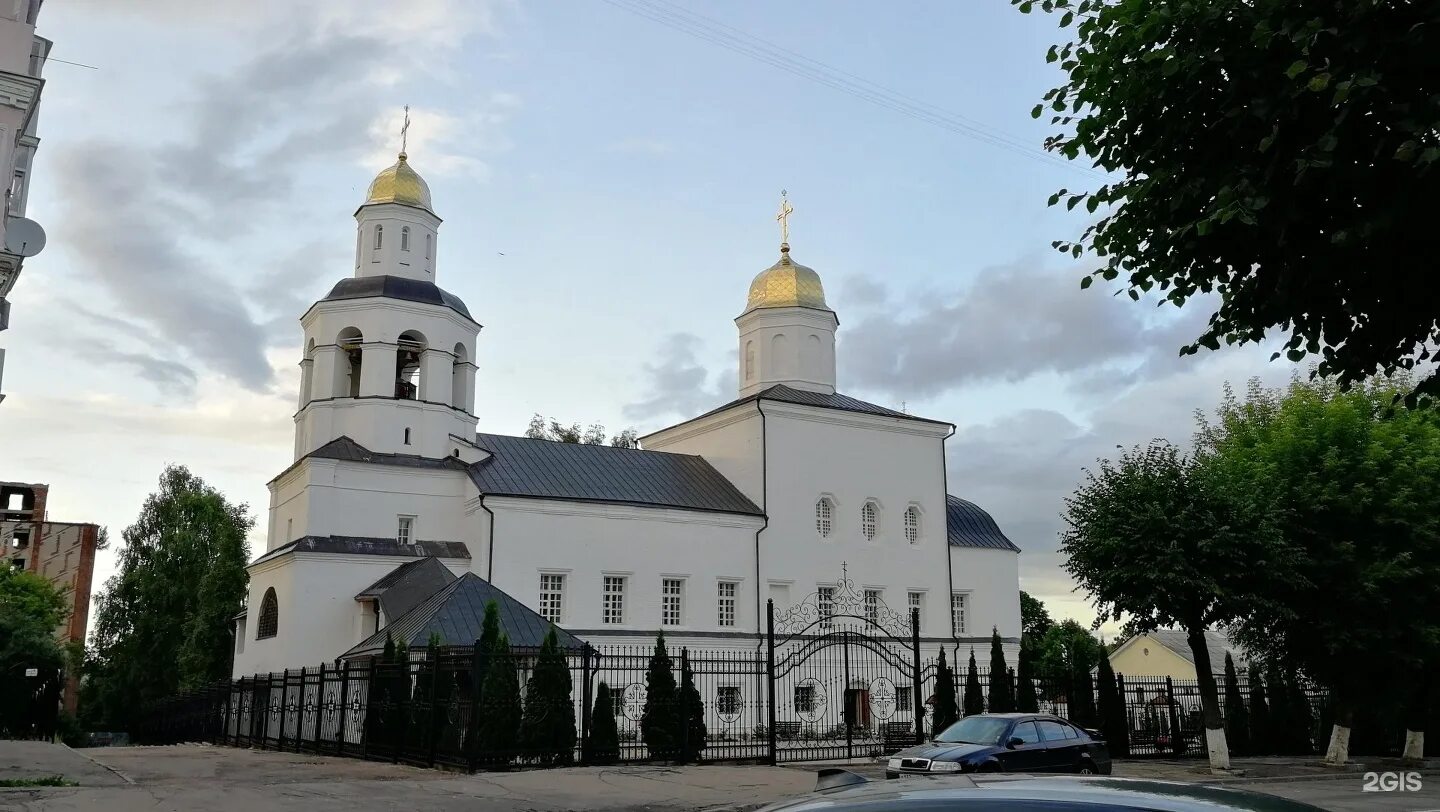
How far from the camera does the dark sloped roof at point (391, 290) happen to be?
34188 mm

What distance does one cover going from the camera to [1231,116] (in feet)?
27.7

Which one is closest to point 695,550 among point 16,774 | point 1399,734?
point 1399,734

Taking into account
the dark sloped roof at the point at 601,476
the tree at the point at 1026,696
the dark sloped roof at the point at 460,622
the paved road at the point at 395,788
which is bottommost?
the paved road at the point at 395,788

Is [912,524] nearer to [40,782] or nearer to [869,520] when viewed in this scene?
[869,520]

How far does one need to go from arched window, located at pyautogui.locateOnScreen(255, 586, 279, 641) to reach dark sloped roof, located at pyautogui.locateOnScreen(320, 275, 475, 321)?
8945 mm

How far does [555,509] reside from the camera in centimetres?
3338

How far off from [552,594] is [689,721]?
13.4 metres

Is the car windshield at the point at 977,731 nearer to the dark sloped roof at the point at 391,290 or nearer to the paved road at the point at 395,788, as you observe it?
the paved road at the point at 395,788

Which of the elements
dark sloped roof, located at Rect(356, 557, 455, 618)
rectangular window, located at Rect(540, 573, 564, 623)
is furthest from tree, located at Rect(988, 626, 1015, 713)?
dark sloped roof, located at Rect(356, 557, 455, 618)

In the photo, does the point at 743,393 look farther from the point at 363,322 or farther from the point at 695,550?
the point at 363,322

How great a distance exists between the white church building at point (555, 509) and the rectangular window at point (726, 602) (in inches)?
2.9

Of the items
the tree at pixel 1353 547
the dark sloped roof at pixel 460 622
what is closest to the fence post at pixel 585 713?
the dark sloped roof at pixel 460 622

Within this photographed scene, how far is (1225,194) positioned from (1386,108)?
1119 mm

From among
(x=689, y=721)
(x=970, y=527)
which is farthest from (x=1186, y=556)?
(x=970, y=527)
